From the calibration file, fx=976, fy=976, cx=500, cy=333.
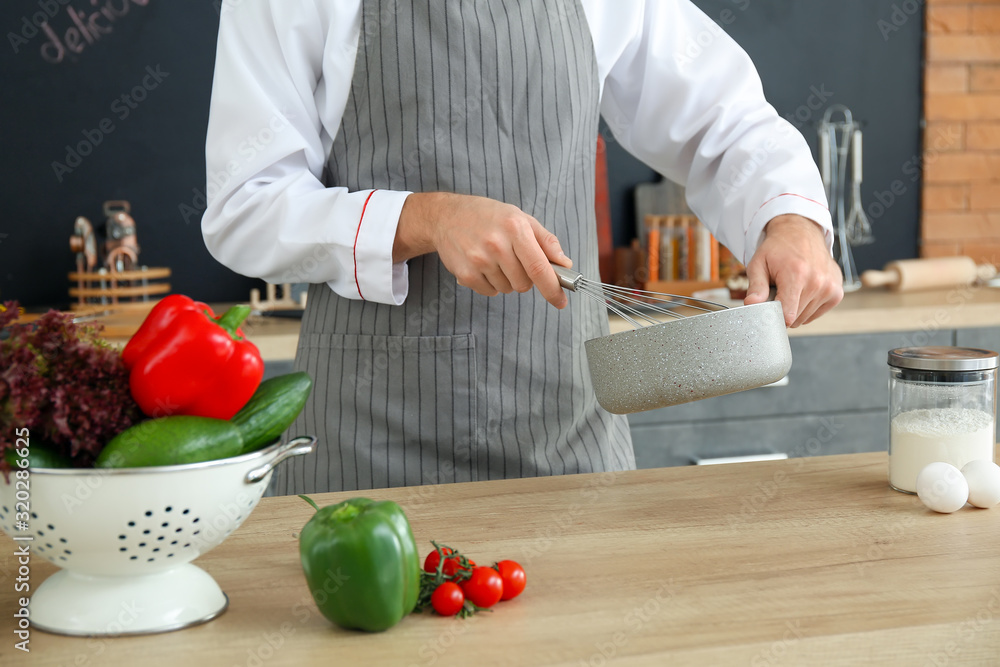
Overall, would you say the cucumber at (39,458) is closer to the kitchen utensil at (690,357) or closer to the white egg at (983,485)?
the kitchen utensil at (690,357)

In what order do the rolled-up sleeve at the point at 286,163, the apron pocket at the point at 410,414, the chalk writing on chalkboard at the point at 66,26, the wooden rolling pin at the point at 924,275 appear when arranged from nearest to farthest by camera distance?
1. the rolled-up sleeve at the point at 286,163
2. the apron pocket at the point at 410,414
3. the chalk writing on chalkboard at the point at 66,26
4. the wooden rolling pin at the point at 924,275

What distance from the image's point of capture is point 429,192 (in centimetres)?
100

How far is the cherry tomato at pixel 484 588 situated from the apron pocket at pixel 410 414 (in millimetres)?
445

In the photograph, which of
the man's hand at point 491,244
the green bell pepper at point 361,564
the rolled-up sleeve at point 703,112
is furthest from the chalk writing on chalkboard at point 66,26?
the green bell pepper at point 361,564

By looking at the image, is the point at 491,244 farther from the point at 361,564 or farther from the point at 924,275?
the point at 924,275

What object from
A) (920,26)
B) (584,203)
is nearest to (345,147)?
(584,203)

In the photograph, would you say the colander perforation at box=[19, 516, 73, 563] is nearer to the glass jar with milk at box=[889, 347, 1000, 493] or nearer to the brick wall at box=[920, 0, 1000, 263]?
the glass jar with milk at box=[889, 347, 1000, 493]

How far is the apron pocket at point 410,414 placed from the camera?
3.62 feet

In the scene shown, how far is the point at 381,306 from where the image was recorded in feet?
3.65

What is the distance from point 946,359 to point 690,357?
29cm

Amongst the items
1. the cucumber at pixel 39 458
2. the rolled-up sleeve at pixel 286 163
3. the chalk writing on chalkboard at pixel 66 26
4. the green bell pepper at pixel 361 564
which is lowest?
the green bell pepper at pixel 361 564

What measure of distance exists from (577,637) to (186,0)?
1998mm

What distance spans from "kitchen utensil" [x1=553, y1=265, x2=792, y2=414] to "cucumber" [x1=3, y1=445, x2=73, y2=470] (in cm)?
40

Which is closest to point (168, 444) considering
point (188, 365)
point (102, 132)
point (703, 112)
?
point (188, 365)
